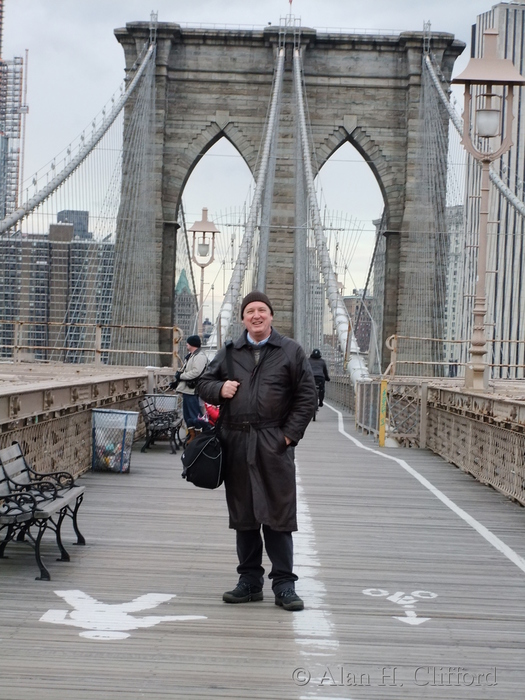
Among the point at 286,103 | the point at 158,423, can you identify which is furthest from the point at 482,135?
the point at 286,103

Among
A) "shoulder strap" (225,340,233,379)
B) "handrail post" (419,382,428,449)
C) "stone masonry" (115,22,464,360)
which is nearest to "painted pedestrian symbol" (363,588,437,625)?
"shoulder strap" (225,340,233,379)

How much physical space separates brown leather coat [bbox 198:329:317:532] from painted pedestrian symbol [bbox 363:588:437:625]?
650 millimetres

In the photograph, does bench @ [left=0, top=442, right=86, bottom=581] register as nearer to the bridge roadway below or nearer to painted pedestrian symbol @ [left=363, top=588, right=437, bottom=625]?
the bridge roadway below

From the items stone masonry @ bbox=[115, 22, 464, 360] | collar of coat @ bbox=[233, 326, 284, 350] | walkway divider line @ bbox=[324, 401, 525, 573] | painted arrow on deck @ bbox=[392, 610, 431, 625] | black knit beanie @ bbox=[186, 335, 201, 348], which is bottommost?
walkway divider line @ bbox=[324, 401, 525, 573]

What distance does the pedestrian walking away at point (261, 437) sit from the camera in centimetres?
586

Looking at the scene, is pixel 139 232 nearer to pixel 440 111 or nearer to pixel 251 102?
pixel 251 102

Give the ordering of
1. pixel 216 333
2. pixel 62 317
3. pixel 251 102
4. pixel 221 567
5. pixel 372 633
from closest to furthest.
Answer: pixel 372 633 < pixel 221 567 < pixel 216 333 < pixel 62 317 < pixel 251 102

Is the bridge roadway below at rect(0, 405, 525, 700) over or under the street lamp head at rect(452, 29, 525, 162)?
under

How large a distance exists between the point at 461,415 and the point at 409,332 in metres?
31.8

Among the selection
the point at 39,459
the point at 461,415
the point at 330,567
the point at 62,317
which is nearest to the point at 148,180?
the point at 62,317

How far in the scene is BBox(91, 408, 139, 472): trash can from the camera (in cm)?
1188

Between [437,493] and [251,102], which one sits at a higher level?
[251,102]

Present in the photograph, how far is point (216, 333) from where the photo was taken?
2619cm

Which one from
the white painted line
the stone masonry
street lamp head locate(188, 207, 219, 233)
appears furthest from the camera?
the stone masonry
